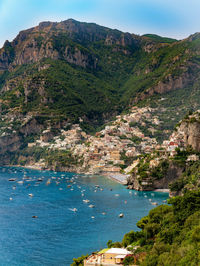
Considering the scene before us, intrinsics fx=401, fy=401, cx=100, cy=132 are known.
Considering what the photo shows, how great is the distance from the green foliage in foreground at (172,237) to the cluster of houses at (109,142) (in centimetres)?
8216

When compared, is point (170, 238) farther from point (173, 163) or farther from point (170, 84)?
point (170, 84)

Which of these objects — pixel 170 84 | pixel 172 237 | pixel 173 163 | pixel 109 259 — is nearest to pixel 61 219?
pixel 109 259

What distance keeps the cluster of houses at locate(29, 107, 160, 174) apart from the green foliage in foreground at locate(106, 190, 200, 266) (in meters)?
82.2

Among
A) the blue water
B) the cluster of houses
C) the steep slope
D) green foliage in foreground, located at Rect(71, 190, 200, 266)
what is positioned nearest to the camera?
green foliage in foreground, located at Rect(71, 190, 200, 266)

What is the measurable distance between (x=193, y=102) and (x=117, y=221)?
107960mm

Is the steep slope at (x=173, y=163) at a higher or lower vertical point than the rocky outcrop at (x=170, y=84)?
lower

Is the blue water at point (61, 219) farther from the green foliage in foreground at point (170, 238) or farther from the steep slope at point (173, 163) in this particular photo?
the green foliage in foreground at point (170, 238)

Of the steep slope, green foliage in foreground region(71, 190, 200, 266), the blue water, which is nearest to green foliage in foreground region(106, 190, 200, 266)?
green foliage in foreground region(71, 190, 200, 266)

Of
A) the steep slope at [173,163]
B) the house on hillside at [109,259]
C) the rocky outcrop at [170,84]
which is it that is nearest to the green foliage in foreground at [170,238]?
the house on hillside at [109,259]

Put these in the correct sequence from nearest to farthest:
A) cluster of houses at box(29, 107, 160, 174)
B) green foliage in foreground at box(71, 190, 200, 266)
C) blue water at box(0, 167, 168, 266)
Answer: green foliage in foreground at box(71, 190, 200, 266) → blue water at box(0, 167, 168, 266) → cluster of houses at box(29, 107, 160, 174)

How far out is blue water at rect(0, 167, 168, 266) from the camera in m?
50.4

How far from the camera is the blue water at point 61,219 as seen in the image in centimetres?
5038

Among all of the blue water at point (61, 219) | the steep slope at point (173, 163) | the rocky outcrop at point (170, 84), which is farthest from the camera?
the rocky outcrop at point (170, 84)

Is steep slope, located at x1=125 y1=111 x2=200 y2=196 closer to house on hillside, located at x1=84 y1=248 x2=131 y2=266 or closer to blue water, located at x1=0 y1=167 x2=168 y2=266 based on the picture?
blue water, located at x1=0 y1=167 x2=168 y2=266
